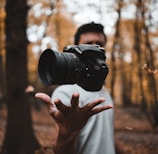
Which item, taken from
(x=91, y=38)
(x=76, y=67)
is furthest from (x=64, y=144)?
(x=91, y=38)

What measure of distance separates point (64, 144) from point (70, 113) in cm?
25

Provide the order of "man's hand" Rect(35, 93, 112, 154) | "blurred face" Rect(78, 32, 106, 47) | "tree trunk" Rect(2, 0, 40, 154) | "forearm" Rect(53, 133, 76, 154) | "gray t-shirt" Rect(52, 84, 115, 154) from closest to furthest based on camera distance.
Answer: "man's hand" Rect(35, 93, 112, 154) → "forearm" Rect(53, 133, 76, 154) → "gray t-shirt" Rect(52, 84, 115, 154) → "blurred face" Rect(78, 32, 106, 47) → "tree trunk" Rect(2, 0, 40, 154)

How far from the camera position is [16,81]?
6238mm

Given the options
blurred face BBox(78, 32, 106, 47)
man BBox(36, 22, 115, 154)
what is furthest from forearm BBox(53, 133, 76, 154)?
blurred face BBox(78, 32, 106, 47)

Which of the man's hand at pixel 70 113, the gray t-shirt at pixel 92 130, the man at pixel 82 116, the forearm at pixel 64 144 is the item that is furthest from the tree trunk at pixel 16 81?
the man's hand at pixel 70 113

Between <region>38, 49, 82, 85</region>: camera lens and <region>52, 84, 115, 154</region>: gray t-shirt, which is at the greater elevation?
<region>38, 49, 82, 85</region>: camera lens

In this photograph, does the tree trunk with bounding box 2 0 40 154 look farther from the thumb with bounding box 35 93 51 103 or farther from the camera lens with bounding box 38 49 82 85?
the thumb with bounding box 35 93 51 103

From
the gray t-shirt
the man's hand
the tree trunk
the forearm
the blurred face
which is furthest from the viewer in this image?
the tree trunk

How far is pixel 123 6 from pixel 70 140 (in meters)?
9.53

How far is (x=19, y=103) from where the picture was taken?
6.19 metres

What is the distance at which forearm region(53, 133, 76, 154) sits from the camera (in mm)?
1549

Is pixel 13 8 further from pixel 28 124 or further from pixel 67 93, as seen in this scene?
pixel 67 93

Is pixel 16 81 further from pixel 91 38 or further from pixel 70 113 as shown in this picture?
pixel 70 113

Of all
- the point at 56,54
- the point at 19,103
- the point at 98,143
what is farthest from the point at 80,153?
the point at 19,103
